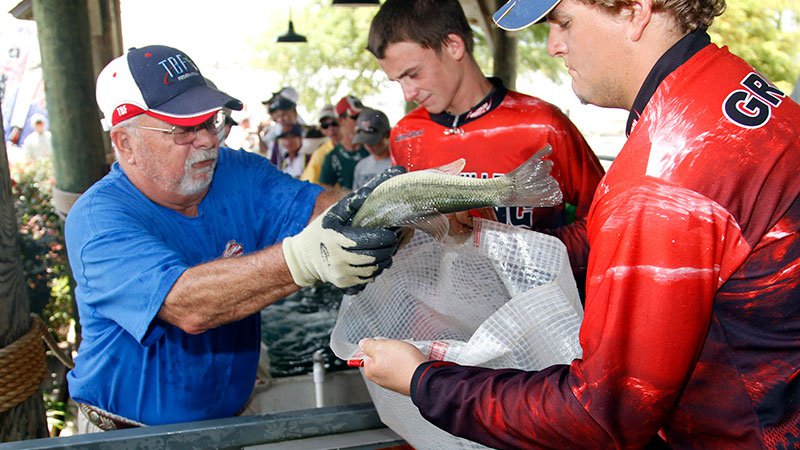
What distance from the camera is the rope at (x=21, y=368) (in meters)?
2.45

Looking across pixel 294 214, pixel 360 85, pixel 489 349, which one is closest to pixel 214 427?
pixel 489 349

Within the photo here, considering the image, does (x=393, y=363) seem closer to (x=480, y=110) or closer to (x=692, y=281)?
(x=692, y=281)

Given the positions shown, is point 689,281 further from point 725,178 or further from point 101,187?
point 101,187

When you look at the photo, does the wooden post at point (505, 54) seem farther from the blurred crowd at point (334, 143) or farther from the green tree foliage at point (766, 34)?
the green tree foliage at point (766, 34)

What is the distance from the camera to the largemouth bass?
174cm

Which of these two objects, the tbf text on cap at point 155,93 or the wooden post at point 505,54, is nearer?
the tbf text on cap at point 155,93

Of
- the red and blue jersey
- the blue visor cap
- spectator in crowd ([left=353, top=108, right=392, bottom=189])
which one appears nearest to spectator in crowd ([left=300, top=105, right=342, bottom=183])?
spectator in crowd ([left=353, top=108, right=392, bottom=189])

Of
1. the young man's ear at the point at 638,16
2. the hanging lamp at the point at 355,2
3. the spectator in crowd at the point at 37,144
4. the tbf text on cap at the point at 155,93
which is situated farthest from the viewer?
the spectator in crowd at the point at 37,144

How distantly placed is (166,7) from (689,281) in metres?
40.8

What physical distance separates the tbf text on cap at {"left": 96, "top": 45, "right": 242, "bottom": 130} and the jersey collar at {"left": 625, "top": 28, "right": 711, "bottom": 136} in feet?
4.96

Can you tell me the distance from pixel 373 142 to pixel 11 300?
487cm

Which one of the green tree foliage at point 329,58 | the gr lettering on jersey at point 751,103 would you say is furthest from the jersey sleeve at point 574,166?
the green tree foliage at point 329,58

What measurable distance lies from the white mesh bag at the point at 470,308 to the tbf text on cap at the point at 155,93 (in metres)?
0.87

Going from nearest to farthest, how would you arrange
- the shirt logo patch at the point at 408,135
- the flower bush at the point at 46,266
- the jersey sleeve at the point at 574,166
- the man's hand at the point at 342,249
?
the man's hand at the point at 342,249, the jersey sleeve at the point at 574,166, the shirt logo patch at the point at 408,135, the flower bush at the point at 46,266
